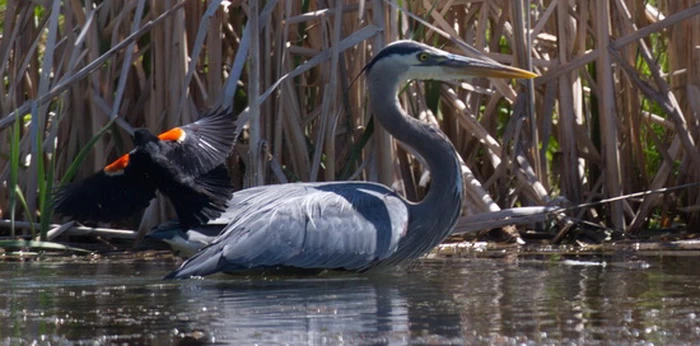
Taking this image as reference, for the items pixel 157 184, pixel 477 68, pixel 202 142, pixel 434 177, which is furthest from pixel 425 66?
pixel 157 184

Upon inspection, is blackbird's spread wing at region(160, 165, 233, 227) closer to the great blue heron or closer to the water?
the great blue heron

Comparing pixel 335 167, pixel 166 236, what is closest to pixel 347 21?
pixel 335 167

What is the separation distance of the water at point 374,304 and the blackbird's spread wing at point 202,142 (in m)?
0.53

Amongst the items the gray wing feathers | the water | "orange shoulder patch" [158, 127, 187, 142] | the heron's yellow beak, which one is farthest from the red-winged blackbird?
the heron's yellow beak

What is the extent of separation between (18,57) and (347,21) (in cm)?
186

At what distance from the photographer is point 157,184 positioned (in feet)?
19.0

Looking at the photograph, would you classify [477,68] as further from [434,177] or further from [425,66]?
[434,177]

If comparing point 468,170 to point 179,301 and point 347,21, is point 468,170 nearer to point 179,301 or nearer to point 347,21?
point 347,21

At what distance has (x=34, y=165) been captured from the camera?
6.84 metres

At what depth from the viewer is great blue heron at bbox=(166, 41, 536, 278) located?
19.1 feet

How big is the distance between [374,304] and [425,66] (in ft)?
6.00

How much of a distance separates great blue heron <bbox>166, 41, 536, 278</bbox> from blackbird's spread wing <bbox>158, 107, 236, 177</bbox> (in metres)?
0.25

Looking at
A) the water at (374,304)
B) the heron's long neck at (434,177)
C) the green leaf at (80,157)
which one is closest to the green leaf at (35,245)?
the water at (374,304)

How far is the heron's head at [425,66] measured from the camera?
6371 mm
